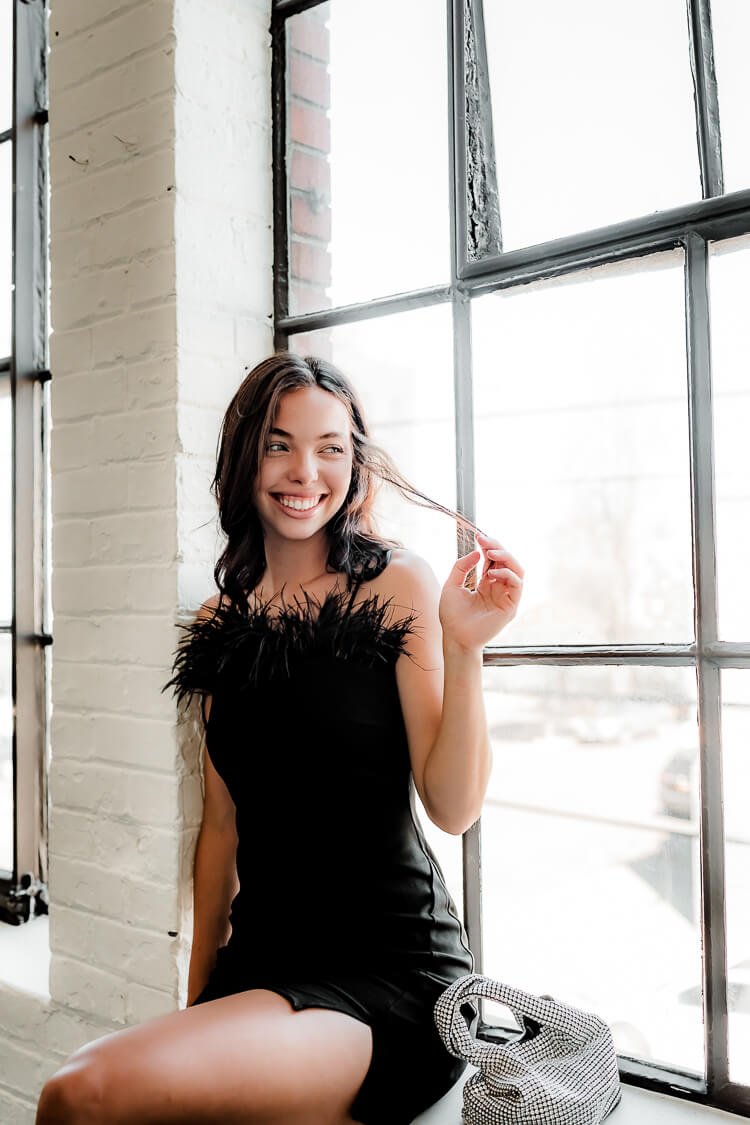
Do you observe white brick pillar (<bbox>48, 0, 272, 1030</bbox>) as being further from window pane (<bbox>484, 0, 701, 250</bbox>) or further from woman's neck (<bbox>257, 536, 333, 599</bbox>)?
window pane (<bbox>484, 0, 701, 250</bbox>)

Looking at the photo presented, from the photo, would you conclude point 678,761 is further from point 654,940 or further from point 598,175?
point 598,175

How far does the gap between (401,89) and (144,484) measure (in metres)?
0.93

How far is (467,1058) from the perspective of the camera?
3.93ft

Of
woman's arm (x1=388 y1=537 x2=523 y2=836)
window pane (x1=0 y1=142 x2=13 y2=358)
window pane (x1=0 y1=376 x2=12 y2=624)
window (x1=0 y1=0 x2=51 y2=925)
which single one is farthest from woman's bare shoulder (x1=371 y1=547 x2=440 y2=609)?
window pane (x1=0 y1=142 x2=13 y2=358)

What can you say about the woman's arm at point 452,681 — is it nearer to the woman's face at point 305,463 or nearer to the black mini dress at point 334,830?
the black mini dress at point 334,830

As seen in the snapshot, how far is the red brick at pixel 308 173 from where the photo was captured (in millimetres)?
1880

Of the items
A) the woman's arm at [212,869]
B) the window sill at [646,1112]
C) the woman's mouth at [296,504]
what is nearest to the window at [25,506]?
the woman's arm at [212,869]

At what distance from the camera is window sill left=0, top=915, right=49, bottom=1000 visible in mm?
1877

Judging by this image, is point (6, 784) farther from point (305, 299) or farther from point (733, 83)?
point (733, 83)

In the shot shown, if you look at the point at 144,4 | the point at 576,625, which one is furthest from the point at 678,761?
the point at 144,4

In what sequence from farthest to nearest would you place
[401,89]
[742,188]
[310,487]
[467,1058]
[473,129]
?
[401,89] < [473,129] < [310,487] < [742,188] < [467,1058]

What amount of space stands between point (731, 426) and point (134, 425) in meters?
1.08

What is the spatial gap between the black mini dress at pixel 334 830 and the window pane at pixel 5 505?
1053 mm

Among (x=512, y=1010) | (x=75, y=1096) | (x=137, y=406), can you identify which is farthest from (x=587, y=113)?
(x=75, y=1096)
